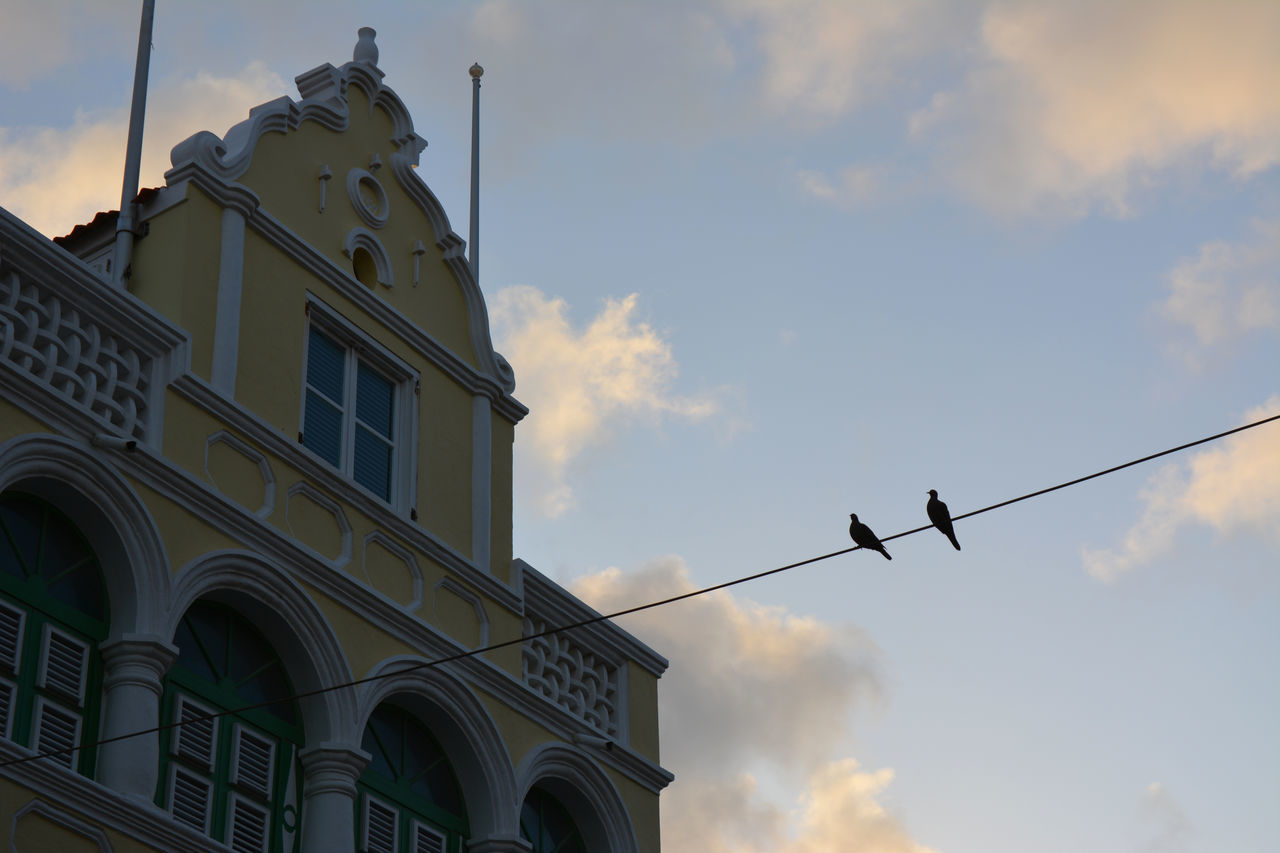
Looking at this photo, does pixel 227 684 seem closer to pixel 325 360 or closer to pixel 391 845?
pixel 391 845

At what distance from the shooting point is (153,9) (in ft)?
58.3

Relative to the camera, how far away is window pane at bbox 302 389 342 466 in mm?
16828

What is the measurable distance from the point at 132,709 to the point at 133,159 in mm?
5042

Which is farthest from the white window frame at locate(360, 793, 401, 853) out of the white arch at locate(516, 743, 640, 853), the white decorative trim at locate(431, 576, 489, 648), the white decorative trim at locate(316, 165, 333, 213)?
the white decorative trim at locate(316, 165, 333, 213)

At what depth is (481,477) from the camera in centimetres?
1862

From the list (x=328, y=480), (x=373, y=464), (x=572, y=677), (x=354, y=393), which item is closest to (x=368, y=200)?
(x=354, y=393)

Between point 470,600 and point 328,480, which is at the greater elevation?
point 328,480

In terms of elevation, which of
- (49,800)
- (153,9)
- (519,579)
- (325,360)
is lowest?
(49,800)

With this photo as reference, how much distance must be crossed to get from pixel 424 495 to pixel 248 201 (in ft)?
9.75

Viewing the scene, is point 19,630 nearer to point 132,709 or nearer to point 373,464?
point 132,709

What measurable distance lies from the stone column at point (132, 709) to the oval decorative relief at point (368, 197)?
562 cm

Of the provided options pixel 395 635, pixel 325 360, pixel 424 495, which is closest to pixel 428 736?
pixel 395 635

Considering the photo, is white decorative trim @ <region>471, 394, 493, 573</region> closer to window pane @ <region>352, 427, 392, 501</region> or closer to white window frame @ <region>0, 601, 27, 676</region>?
window pane @ <region>352, 427, 392, 501</region>

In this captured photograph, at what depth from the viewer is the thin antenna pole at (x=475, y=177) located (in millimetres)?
20266
